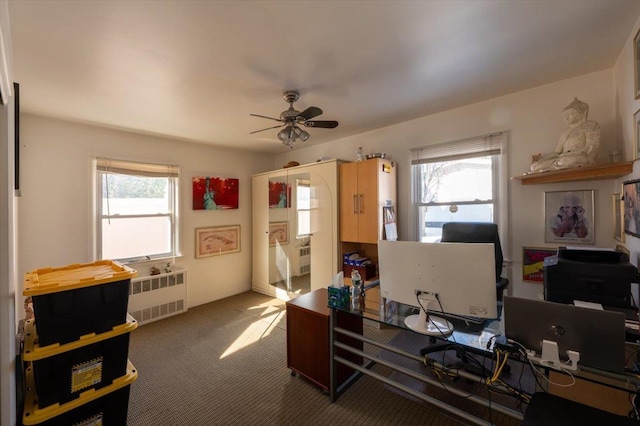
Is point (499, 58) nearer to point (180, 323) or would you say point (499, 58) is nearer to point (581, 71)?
point (581, 71)

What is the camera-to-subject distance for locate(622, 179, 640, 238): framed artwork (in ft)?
5.30

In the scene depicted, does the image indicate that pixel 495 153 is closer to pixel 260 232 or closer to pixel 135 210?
pixel 260 232

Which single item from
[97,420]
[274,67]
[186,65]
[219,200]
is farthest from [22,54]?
[219,200]

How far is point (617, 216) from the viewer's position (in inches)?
84.3

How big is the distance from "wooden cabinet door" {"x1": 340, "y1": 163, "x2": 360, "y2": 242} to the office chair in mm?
1114

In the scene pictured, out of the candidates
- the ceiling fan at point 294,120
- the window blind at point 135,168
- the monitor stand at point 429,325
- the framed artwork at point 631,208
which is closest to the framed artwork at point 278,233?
the window blind at point 135,168

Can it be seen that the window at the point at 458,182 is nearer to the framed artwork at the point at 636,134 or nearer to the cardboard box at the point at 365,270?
the cardboard box at the point at 365,270

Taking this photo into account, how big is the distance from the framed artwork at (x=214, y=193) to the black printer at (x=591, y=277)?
427cm

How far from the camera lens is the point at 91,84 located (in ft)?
7.54

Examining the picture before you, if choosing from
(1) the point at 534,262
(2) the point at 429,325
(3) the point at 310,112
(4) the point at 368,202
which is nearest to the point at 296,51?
(3) the point at 310,112

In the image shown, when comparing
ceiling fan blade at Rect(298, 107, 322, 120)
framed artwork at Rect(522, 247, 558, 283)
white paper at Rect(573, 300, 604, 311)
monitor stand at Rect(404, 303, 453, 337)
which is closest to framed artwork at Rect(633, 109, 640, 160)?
white paper at Rect(573, 300, 604, 311)

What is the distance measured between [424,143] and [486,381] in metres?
2.70

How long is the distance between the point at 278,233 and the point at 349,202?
1519 millimetres

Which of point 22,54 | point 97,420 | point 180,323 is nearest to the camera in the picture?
point 97,420
